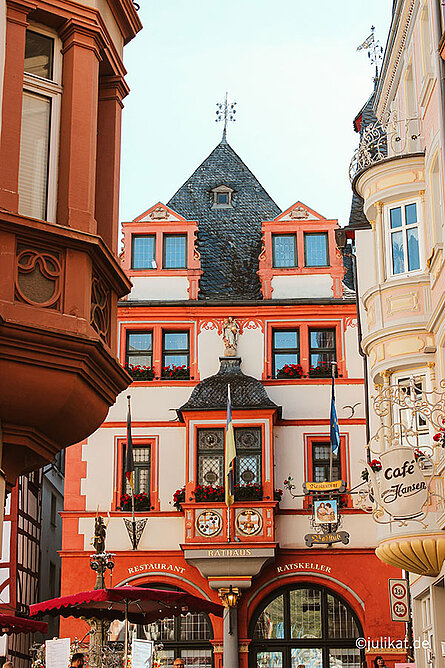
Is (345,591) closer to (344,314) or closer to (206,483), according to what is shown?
(206,483)

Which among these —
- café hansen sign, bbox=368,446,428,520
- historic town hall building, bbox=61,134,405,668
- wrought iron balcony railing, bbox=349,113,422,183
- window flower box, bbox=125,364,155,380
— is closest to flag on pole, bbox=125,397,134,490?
historic town hall building, bbox=61,134,405,668

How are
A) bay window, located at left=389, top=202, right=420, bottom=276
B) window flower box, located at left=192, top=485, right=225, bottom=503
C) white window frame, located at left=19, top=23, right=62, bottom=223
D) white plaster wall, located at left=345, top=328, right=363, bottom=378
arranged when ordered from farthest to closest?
white plaster wall, located at left=345, top=328, right=363, bottom=378 < window flower box, located at left=192, top=485, right=225, bottom=503 < bay window, located at left=389, top=202, right=420, bottom=276 < white window frame, located at left=19, top=23, right=62, bottom=223

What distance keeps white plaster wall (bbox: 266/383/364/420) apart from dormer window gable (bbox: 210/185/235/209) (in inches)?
276

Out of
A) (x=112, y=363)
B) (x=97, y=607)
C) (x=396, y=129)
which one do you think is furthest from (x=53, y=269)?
(x=396, y=129)

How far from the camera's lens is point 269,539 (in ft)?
90.8

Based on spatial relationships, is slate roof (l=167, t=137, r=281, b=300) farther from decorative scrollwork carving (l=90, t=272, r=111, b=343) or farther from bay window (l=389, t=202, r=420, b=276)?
decorative scrollwork carving (l=90, t=272, r=111, b=343)

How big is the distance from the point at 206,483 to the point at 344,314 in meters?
5.90

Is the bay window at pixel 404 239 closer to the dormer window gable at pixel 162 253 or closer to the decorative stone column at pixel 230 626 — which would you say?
the decorative stone column at pixel 230 626

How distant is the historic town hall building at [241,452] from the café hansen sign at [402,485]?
12349 millimetres

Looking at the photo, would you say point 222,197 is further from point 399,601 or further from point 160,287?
point 399,601

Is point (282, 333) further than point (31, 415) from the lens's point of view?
Yes

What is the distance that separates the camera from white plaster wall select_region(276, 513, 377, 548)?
93.2 feet

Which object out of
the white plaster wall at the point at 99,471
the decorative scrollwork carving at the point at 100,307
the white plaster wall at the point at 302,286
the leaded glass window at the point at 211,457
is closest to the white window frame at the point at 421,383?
the decorative scrollwork carving at the point at 100,307

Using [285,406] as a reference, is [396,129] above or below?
above
